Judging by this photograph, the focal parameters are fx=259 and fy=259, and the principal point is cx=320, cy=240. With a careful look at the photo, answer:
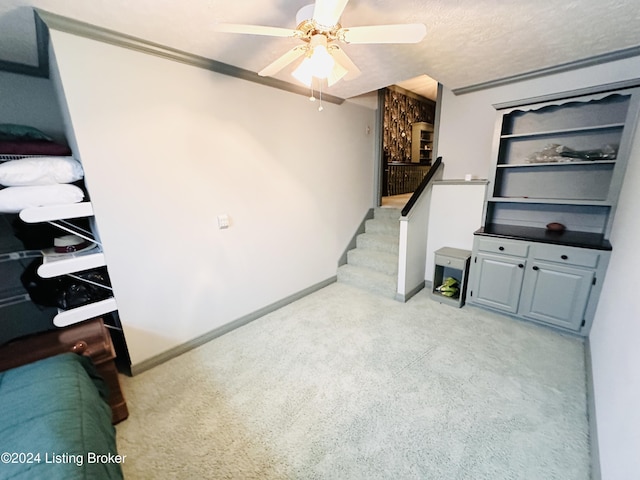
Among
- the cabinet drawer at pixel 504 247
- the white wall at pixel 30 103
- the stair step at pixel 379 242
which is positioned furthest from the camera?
the stair step at pixel 379 242

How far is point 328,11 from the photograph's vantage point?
44.1 inches

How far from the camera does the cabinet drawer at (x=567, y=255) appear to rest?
2117 millimetres

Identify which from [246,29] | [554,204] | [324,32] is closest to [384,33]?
[324,32]

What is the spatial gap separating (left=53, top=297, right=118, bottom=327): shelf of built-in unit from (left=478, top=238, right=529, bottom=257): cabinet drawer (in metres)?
3.23

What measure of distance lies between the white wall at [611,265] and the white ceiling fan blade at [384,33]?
1.64 meters

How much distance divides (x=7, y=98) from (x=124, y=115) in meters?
0.91

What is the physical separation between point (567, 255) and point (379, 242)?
1.93 m

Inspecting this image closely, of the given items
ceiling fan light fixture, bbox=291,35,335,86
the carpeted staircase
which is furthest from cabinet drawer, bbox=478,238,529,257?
ceiling fan light fixture, bbox=291,35,335,86

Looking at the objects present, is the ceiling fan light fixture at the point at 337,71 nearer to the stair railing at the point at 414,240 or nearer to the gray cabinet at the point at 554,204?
the stair railing at the point at 414,240

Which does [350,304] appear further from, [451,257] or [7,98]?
[7,98]

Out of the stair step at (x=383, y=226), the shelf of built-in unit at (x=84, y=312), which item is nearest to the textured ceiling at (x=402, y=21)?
the shelf of built-in unit at (x=84, y=312)

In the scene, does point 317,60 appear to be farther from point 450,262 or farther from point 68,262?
point 450,262

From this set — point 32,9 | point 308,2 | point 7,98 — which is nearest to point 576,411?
point 308,2

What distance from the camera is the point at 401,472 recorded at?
1297 millimetres
